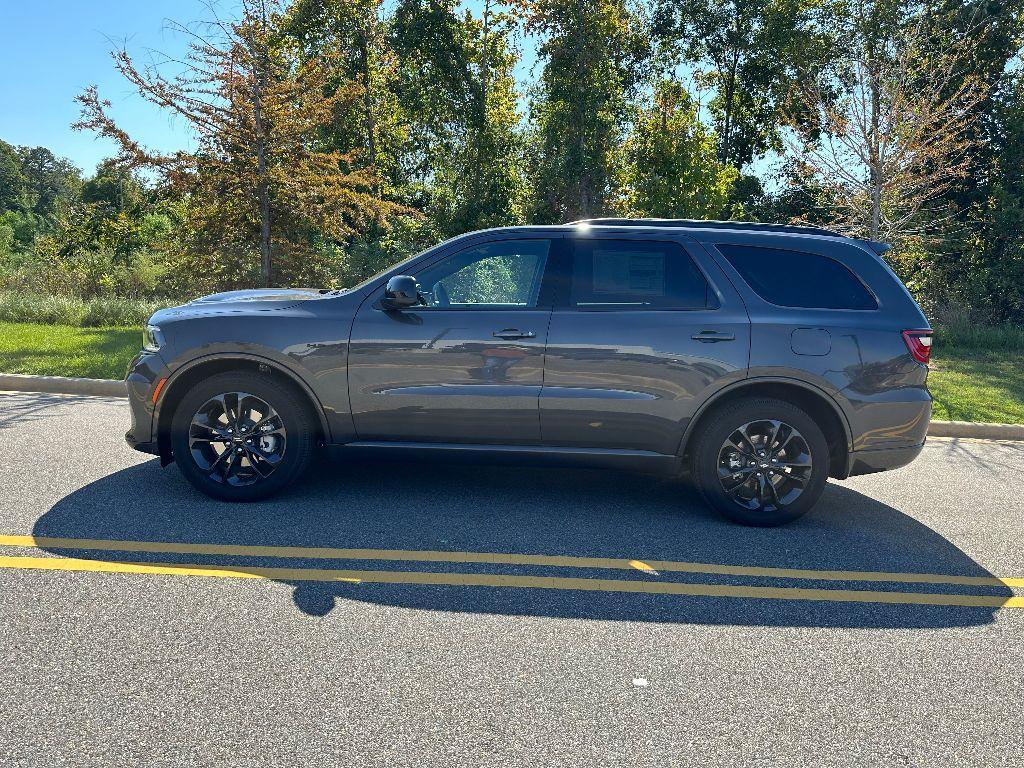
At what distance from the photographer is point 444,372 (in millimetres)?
5055

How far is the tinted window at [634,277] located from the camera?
5.12 m

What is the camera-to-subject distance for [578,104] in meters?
20.8

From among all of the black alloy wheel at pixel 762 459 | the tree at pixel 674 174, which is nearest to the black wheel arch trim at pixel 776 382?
the black alloy wheel at pixel 762 459

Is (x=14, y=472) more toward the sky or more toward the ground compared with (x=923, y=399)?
more toward the ground

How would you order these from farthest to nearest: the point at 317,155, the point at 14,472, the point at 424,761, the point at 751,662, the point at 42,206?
the point at 42,206 < the point at 317,155 < the point at 14,472 < the point at 751,662 < the point at 424,761

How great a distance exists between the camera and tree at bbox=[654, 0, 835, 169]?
26047mm

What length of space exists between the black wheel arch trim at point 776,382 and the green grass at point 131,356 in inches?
189

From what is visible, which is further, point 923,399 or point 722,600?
point 923,399

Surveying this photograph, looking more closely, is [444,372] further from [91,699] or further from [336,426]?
[91,699]

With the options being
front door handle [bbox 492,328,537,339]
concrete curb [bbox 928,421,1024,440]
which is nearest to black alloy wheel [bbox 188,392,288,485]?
front door handle [bbox 492,328,537,339]

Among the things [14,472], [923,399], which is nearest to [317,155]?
[14,472]

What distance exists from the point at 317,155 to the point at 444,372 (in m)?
10.2

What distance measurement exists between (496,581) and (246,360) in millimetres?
2310

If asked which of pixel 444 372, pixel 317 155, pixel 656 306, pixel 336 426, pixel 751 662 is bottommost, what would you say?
pixel 751 662
